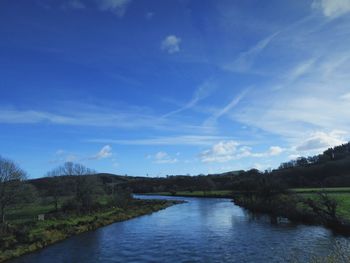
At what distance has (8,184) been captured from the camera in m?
60.3

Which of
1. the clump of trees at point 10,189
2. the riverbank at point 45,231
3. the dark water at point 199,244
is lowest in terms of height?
the dark water at point 199,244

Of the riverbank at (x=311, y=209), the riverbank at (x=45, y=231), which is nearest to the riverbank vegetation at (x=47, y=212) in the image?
the riverbank at (x=45, y=231)

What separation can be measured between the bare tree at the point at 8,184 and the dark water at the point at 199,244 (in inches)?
546

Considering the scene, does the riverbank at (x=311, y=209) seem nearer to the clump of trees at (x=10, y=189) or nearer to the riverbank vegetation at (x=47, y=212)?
the riverbank vegetation at (x=47, y=212)

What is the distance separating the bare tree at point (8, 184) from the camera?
189ft

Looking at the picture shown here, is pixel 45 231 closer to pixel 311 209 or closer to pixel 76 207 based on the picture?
pixel 76 207

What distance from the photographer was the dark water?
112ft

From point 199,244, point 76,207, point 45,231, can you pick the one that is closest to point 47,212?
point 76,207

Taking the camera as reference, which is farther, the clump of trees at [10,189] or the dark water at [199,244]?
the clump of trees at [10,189]

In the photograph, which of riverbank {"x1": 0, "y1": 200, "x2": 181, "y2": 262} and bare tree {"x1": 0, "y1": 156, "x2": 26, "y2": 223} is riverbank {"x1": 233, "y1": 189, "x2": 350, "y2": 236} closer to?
riverbank {"x1": 0, "y1": 200, "x2": 181, "y2": 262}

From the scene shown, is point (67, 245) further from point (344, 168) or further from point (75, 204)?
point (344, 168)

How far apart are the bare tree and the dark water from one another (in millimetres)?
13878

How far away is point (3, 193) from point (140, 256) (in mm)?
31693

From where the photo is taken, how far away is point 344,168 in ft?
451
